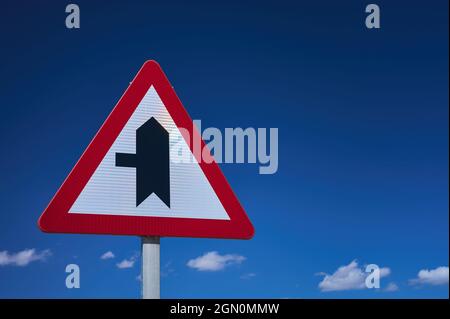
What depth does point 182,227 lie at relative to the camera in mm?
2631

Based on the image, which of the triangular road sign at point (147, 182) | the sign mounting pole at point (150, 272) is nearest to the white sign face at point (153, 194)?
the triangular road sign at point (147, 182)

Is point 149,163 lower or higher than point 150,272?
higher

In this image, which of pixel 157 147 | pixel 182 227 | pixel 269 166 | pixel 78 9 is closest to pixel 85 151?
pixel 157 147

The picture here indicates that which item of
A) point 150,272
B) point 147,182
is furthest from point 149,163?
point 150,272

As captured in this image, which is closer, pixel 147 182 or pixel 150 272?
pixel 150 272

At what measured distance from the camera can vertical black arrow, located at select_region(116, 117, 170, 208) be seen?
2.60 m

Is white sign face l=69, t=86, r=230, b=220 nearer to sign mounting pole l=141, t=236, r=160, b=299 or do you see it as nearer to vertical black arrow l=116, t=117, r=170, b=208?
vertical black arrow l=116, t=117, r=170, b=208

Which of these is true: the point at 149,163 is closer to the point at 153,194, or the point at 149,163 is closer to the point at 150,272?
the point at 153,194

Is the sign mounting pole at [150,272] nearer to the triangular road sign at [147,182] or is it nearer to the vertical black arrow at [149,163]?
the triangular road sign at [147,182]

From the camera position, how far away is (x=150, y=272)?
250 cm

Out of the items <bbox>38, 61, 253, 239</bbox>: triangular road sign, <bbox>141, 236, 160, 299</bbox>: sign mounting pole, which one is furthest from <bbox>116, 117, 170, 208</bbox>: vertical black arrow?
<bbox>141, 236, 160, 299</bbox>: sign mounting pole

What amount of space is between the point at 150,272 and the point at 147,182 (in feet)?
1.30
